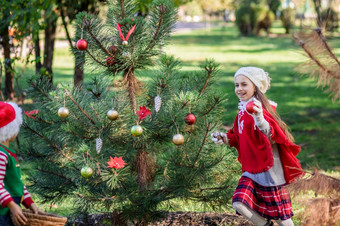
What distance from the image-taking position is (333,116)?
30.4 ft

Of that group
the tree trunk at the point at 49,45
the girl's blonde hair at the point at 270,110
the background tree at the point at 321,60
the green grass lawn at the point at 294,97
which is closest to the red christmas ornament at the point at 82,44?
the green grass lawn at the point at 294,97

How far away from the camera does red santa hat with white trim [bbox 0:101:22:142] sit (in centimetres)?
270

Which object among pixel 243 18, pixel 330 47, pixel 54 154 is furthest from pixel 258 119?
pixel 243 18

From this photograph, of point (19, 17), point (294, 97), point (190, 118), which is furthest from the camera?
point (294, 97)

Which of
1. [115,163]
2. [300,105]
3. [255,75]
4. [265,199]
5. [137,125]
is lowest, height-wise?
[300,105]

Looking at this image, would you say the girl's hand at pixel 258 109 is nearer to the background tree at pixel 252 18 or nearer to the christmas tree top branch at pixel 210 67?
the christmas tree top branch at pixel 210 67

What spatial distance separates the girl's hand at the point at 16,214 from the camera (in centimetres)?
256

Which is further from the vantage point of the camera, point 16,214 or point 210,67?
point 210,67

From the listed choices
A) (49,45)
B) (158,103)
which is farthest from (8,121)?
(49,45)

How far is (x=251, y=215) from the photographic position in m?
3.31

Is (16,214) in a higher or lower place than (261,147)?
lower

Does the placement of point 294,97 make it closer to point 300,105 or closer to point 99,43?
point 300,105

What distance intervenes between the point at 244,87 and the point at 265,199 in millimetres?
823

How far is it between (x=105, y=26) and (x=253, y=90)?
1.17 metres
